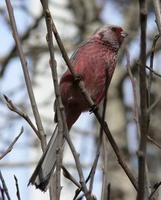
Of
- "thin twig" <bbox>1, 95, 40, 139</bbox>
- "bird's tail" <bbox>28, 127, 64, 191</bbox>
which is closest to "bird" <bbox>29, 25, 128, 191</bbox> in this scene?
"bird's tail" <bbox>28, 127, 64, 191</bbox>

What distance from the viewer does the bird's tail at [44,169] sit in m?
2.85

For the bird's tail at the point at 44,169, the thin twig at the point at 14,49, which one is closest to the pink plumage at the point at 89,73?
the bird's tail at the point at 44,169

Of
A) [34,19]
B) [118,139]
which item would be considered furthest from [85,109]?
[34,19]

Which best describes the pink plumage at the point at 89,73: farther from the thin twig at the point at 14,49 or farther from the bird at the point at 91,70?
the thin twig at the point at 14,49

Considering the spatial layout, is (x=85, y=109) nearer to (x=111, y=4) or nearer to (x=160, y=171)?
(x=160, y=171)

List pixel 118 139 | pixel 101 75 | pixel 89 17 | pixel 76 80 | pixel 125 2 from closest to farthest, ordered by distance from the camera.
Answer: pixel 76 80
pixel 101 75
pixel 118 139
pixel 89 17
pixel 125 2

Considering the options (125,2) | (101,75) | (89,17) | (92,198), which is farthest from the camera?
(125,2)

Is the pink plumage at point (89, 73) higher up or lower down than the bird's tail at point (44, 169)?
higher up

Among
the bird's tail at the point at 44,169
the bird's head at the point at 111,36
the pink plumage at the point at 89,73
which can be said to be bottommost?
the bird's tail at the point at 44,169

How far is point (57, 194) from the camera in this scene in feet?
8.13

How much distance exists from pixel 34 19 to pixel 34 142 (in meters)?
1.88

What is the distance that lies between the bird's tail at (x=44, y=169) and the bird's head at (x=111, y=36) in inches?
41.9

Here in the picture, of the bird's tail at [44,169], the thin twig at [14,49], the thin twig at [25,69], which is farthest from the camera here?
the thin twig at [14,49]

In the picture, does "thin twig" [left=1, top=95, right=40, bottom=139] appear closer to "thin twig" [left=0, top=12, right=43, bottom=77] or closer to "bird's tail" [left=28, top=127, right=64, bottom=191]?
"bird's tail" [left=28, top=127, right=64, bottom=191]
